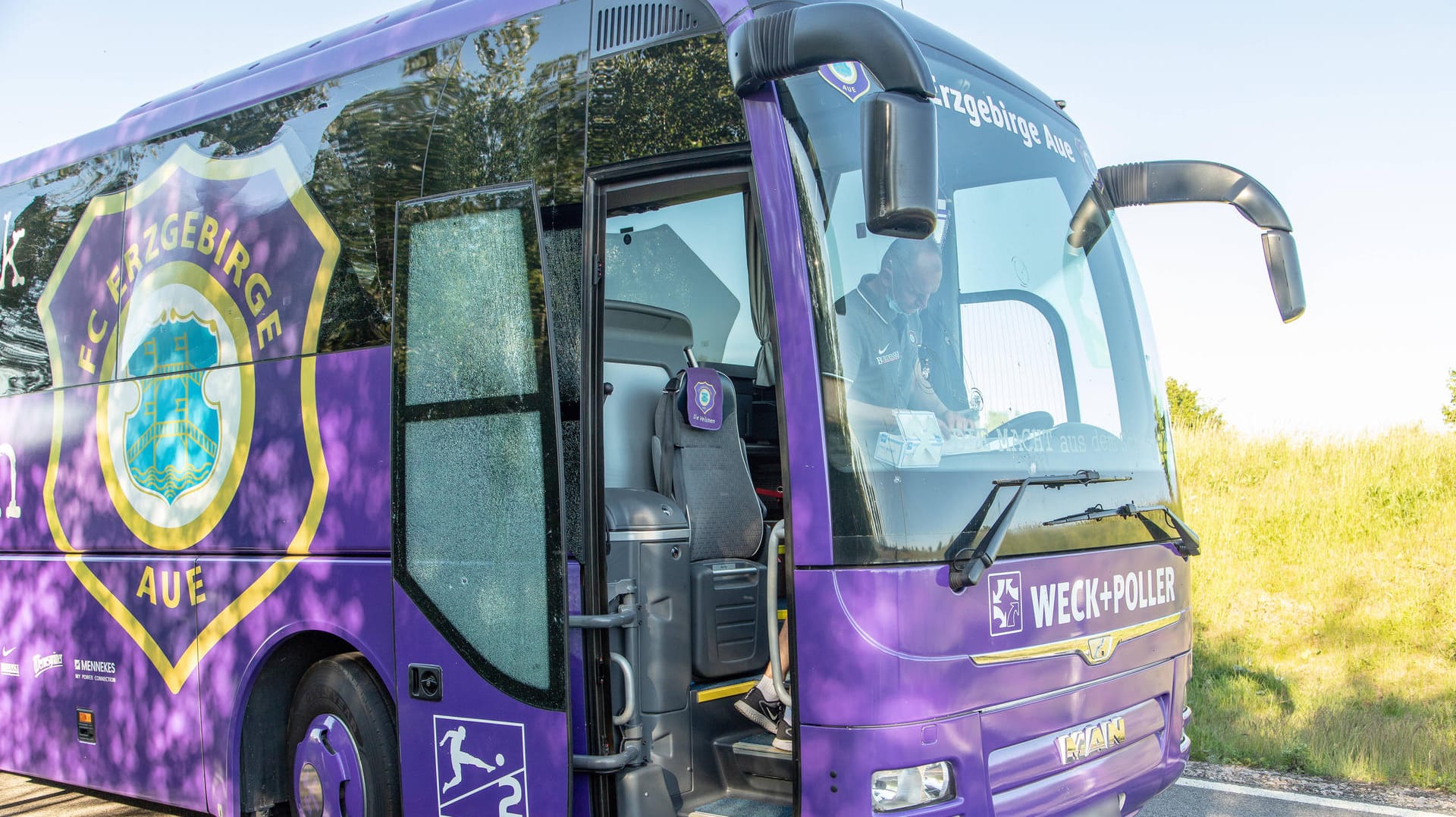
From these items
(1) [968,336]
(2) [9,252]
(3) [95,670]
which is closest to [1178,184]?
(1) [968,336]

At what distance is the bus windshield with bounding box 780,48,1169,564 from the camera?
3744mm

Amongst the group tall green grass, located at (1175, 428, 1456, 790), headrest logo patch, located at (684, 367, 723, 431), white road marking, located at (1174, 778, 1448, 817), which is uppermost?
headrest logo patch, located at (684, 367, 723, 431)

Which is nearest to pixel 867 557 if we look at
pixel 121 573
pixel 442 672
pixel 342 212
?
pixel 442 672

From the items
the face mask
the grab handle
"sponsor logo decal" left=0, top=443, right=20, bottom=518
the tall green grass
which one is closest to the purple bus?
the face mask

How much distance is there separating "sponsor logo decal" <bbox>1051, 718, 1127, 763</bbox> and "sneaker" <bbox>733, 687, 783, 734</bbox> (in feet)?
3.23

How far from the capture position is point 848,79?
4.02 m

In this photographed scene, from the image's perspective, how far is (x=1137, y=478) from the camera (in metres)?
4.64

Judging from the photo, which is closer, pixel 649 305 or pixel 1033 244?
pixel 1033 244

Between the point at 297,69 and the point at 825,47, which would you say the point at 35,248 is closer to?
the point at 297,69

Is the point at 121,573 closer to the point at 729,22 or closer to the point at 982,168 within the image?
the point at 729,22

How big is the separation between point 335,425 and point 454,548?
2.96ft

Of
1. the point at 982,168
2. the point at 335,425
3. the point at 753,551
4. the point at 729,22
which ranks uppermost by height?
the point at 729,22

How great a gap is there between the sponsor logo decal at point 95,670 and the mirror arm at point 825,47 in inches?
162

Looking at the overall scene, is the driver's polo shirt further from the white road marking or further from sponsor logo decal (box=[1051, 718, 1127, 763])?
the white road marking
